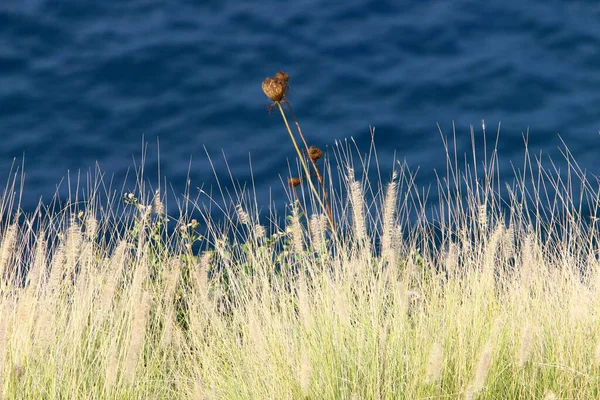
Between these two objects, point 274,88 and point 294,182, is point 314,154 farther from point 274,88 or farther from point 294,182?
point 274,88

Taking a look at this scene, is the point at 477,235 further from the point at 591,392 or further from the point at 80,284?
the point at 80,284

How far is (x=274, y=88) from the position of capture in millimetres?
4746

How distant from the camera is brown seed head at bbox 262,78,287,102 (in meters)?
4.75

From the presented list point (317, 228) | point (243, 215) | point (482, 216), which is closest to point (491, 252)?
point (482, 216)

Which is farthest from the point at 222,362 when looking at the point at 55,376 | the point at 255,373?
the point at 55,376

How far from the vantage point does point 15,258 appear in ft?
16.4

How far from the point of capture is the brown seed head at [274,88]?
15.6ft

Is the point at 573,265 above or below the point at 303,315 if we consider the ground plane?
above

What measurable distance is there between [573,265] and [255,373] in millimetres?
2032

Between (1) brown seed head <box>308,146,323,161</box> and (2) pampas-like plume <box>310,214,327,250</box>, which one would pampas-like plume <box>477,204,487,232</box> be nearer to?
(2) pampas-like plume <box>310,214,327,250</box>

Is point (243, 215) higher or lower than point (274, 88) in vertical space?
lower

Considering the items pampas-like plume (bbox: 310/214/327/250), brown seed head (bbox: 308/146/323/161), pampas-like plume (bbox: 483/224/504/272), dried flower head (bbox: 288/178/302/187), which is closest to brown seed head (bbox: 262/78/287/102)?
brown seed head (bbox: 308/146/323/161)

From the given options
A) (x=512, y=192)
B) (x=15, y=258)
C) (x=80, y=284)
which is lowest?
(x=80, y=284)

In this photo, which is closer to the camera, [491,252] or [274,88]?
[491,252]
